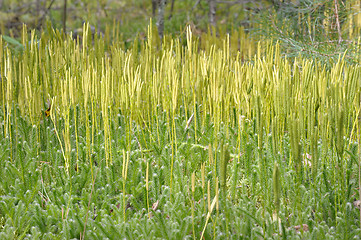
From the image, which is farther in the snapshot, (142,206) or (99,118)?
(99,118)

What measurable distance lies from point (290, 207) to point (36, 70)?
160 centimetres

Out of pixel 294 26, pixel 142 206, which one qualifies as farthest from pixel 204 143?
pixel 294 26

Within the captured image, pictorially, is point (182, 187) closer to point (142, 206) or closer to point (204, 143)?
point (142, 206)

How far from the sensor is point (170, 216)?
1.49m

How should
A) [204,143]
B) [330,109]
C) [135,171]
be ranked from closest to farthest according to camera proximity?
[330,109] < [135,171] < [204,143]

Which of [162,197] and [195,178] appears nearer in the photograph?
[162,197]

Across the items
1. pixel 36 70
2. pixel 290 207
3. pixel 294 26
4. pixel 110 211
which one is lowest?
pixel 110 211

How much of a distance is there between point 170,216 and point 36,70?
130cm

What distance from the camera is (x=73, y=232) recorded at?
1.44m

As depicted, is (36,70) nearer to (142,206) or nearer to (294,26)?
(142,206)

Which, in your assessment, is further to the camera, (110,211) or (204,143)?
(204,143)

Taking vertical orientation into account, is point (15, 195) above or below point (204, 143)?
below

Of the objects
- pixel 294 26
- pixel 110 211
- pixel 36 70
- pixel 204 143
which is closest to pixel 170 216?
pixel 110 211

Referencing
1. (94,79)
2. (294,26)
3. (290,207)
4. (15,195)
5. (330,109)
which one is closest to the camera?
(330,109)
